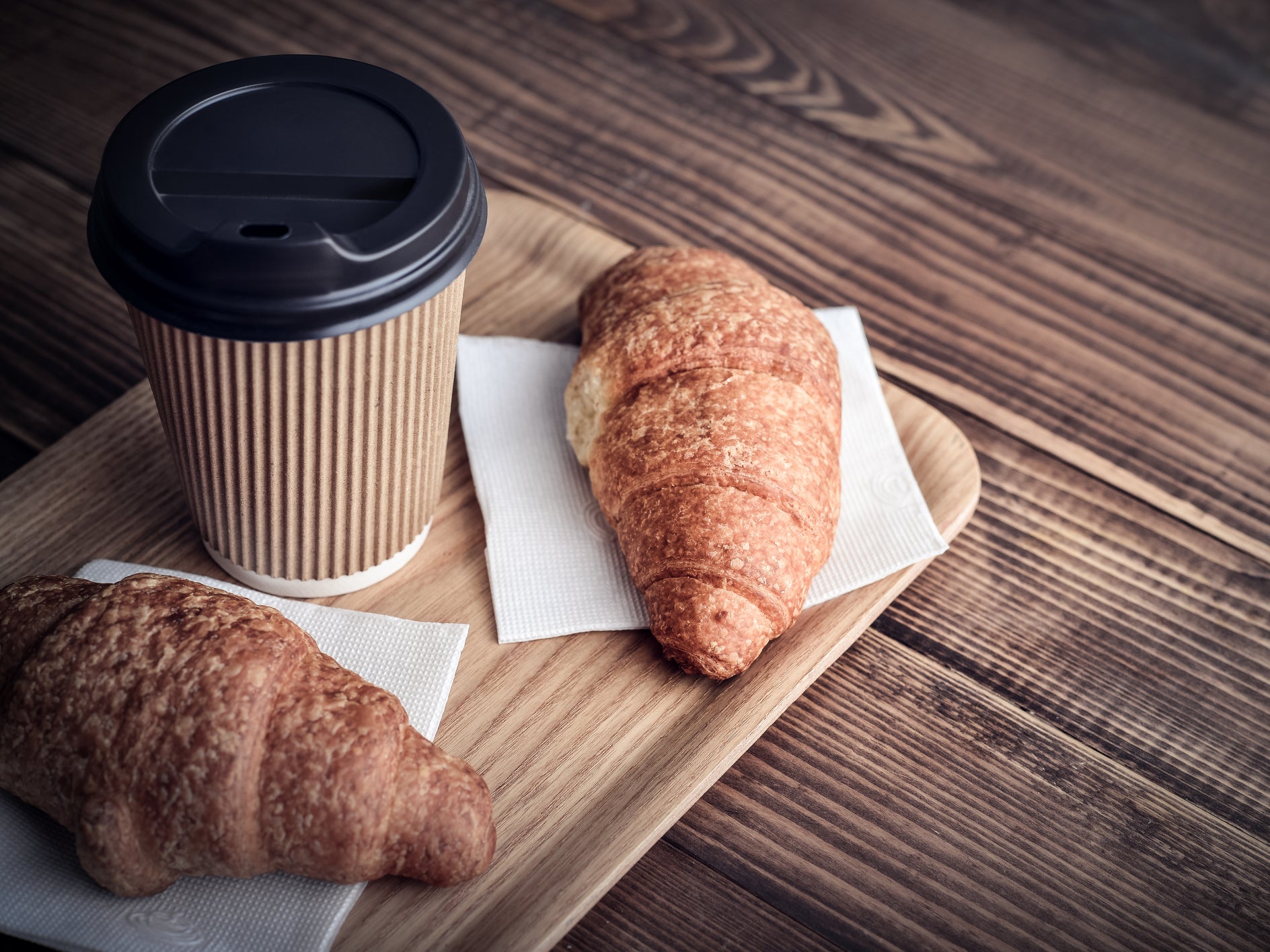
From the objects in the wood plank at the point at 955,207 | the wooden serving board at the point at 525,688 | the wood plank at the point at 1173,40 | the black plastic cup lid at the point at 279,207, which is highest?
the black plastic cup lid at the point at 279,207

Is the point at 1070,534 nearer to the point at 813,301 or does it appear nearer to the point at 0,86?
the point at 813,301

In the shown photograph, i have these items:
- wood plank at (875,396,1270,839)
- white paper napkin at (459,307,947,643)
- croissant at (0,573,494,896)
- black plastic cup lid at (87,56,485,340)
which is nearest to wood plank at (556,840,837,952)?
croissant at (0,573,494,896)

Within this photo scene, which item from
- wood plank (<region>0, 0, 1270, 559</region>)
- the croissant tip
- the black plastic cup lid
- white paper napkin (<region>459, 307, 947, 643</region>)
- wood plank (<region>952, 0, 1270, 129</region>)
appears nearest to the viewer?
the black plastic cup lid

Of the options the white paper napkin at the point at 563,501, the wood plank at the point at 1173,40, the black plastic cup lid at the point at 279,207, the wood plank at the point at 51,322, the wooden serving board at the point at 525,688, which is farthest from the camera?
the wood plank at the point at 1173,40

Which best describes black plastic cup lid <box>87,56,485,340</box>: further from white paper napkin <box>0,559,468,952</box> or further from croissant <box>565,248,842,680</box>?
white paper napkin <box>0,559,468,952</box>

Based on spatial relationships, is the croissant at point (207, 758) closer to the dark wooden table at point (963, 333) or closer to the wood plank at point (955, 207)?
the dark wooden table at point (963, 333)

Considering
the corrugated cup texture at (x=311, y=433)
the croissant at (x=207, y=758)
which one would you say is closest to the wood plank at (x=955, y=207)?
the corrugated cup texture at (x=311, y=433)

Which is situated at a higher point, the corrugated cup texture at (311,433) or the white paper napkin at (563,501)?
the corrugated cup texture at (311,433)

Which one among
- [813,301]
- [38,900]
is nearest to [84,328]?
[38,900]
